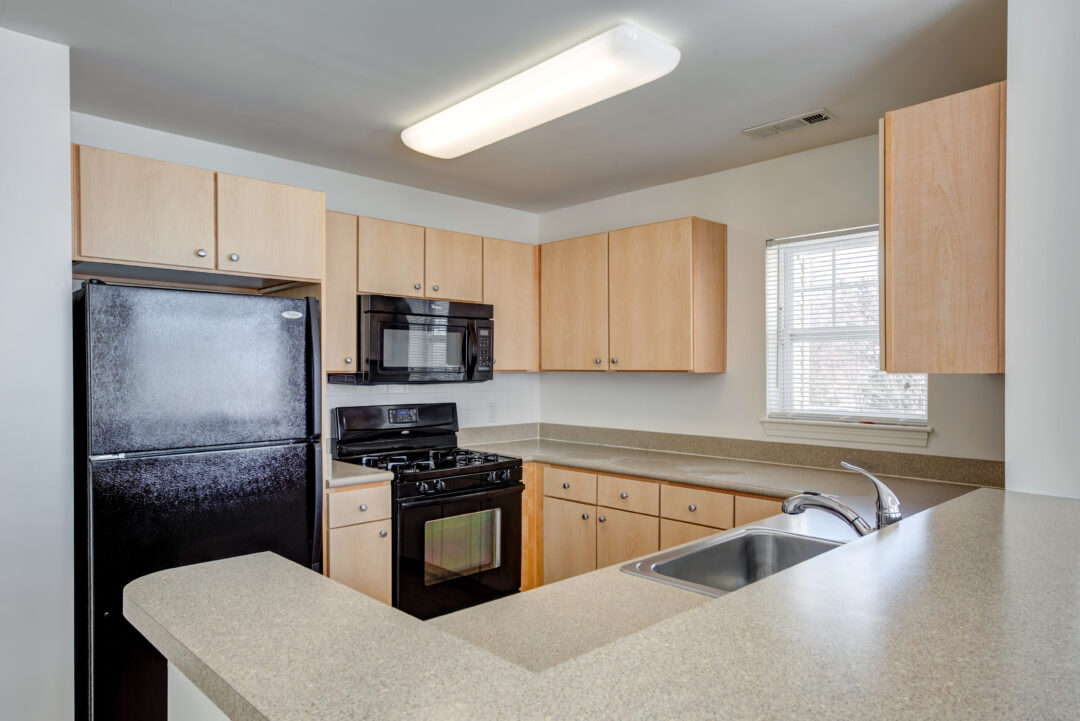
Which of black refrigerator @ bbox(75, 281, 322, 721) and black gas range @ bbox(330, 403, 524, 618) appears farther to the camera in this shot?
black gas range @ bbox(330, 403, 524, 618)

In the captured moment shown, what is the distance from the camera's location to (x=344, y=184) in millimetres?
3543

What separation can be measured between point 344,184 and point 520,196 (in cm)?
105

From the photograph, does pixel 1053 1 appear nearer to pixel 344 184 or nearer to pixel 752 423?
pixel 752 423

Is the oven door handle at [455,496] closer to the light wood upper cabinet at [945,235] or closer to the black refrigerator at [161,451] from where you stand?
the black refrigerator at [161,451]

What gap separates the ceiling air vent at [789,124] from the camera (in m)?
2.70

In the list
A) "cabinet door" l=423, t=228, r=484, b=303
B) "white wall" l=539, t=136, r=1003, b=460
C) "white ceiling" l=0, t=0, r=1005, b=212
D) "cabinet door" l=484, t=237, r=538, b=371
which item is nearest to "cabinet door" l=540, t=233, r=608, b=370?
"cabinet door" l=484, t=237, r=538, b=371

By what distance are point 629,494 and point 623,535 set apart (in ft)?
0.70

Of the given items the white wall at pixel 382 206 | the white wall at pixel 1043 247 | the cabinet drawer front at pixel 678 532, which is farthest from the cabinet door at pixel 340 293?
the white wall at pixel 1043 247

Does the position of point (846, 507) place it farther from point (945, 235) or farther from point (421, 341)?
point (421, 341)

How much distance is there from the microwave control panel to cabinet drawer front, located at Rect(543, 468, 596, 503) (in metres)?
0.68

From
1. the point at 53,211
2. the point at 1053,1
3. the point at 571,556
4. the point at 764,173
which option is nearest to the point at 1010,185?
the point at 1053,1

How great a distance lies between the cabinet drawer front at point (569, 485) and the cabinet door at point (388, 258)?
1217 mm

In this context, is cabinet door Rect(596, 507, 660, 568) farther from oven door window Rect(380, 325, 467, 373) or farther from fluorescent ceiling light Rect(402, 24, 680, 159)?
fluorescent ceiling light Rect(402, 24, 680, 159)

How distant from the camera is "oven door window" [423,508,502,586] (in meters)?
3.08
